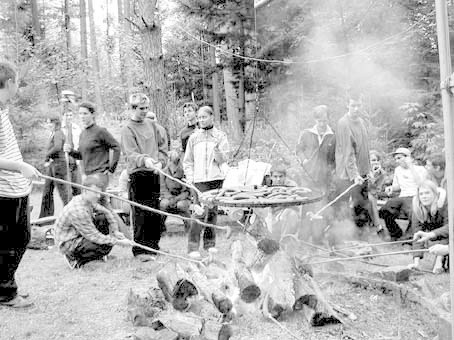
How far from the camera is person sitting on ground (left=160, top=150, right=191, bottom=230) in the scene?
7.10m

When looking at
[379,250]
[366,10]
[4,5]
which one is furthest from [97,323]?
[4,5]

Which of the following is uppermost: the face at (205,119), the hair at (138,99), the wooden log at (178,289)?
the hair at (138,99)

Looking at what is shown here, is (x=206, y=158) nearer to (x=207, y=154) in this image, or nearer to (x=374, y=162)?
(x=207, y=154)

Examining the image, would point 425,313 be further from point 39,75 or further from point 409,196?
point 39,75

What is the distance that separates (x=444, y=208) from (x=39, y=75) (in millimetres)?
12395

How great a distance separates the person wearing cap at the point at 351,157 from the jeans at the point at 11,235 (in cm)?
403

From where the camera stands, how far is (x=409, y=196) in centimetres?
655

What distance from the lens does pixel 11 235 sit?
3.96 m

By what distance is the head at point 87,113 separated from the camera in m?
5.97

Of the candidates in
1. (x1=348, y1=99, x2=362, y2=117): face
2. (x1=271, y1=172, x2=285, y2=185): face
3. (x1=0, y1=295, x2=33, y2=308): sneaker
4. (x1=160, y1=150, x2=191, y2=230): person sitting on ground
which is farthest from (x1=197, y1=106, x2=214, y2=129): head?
(x1=0, y1=295, x2=33, y2=308): sneaker

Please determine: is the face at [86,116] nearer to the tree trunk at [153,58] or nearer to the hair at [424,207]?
the tree trunk at [153,58]

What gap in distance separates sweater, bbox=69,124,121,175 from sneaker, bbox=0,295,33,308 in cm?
225

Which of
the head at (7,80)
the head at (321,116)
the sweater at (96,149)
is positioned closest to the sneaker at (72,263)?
the sweater at (96,149)

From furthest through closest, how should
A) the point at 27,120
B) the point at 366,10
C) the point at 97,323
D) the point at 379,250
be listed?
the point at 27,120 → the point at 366,10 → the point at 379,250 → the point at 97,323
